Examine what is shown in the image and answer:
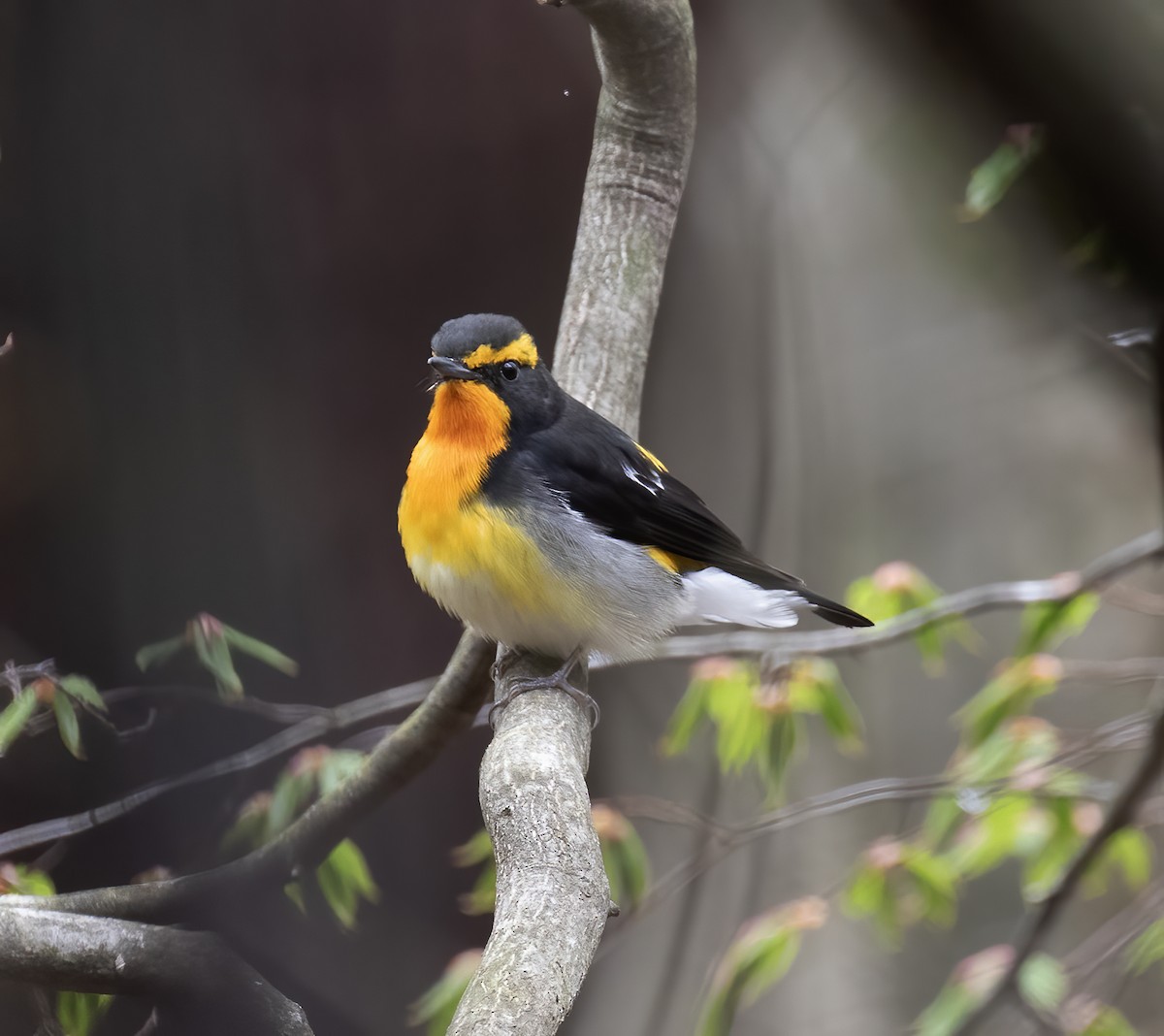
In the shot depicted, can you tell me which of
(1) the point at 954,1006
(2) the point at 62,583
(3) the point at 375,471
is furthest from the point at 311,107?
(1) the point at 954,1006

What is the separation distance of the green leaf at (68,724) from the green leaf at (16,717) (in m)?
0.02

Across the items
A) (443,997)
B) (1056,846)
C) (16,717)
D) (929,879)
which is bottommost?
(443,997)

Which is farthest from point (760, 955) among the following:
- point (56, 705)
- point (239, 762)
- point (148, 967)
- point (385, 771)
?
point (56, 705)

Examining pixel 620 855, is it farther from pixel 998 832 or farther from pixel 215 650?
pixel 215 650

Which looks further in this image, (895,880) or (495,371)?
(895,880)

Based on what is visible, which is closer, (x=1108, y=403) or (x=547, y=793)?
(x=547, y=793)

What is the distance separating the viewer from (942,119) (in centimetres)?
145

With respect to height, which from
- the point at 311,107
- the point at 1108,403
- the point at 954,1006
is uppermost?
the point at 1108,403

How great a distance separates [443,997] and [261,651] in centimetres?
49

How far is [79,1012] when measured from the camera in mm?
775

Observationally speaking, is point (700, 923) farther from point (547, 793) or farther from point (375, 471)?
point (547, 793)

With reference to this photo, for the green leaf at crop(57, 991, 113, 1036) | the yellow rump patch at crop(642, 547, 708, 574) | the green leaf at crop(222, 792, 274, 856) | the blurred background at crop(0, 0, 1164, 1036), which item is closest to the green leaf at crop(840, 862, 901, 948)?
the blurred background at crop(0, 0, 1164, 1036)

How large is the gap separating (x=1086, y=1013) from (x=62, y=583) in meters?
1.52

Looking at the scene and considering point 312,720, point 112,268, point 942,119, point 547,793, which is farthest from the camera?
point 942,119
